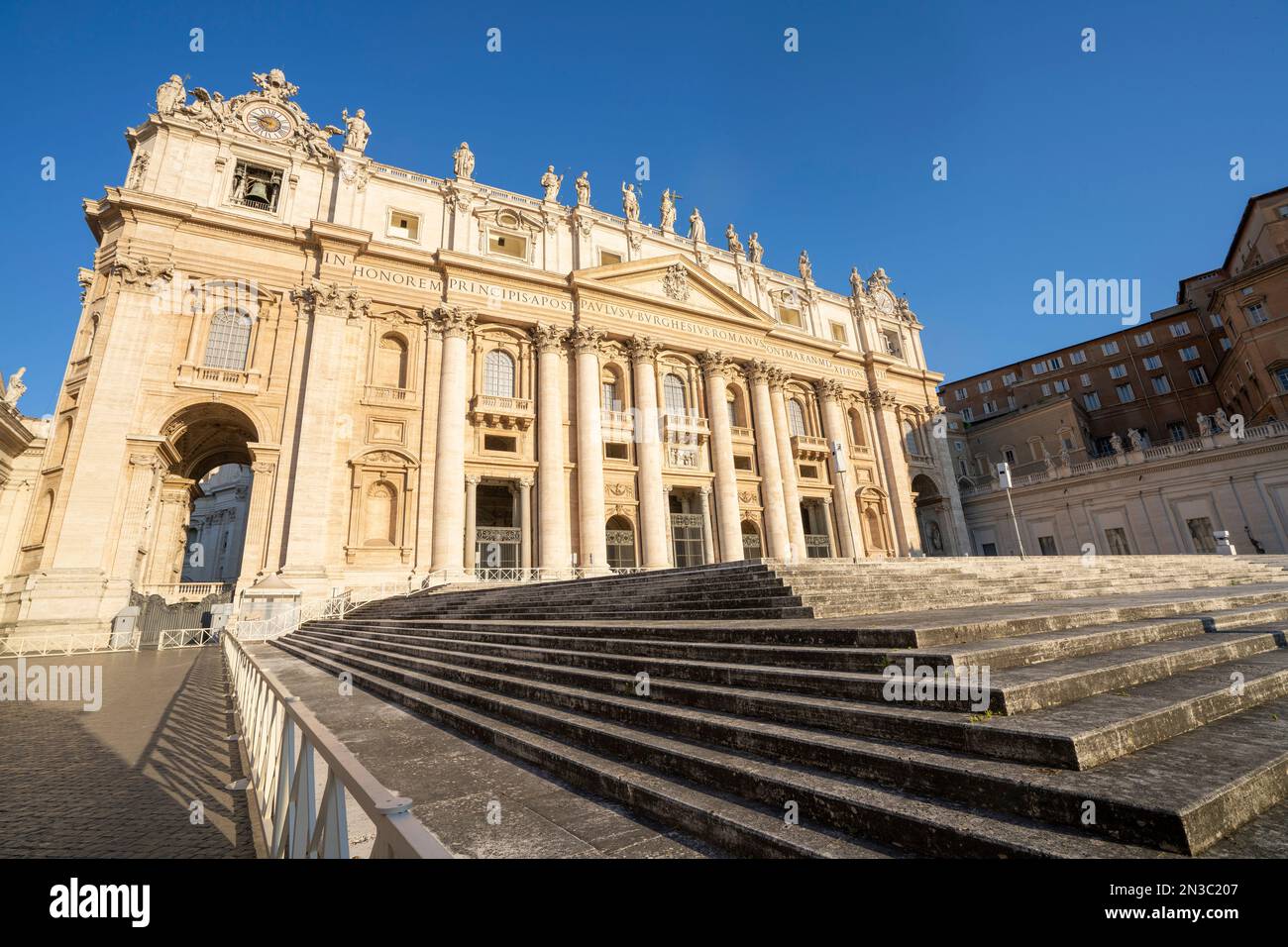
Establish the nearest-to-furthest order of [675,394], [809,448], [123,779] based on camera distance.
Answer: [123,779]
[675,394]
[809,448]

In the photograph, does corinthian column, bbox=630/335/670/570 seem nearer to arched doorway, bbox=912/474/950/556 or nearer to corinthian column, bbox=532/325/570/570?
corinthian column, bbox=532/325/570/570

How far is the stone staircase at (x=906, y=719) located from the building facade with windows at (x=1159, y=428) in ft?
79.6

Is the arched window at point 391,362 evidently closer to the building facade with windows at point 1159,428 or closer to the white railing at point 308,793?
the white railing at point 308,793

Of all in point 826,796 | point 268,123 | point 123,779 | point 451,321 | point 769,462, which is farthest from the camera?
point 769,462

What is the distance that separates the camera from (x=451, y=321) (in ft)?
72.7

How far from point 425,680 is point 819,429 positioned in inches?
1106

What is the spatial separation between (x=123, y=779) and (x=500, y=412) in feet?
59.4

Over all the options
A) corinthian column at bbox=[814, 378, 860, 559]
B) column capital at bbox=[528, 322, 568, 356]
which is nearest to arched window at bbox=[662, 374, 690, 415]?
column capital at bbox=[528, 322, 568, 356]

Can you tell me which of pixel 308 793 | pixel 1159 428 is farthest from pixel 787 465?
pixel 1159 428

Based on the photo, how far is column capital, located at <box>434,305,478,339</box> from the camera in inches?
870

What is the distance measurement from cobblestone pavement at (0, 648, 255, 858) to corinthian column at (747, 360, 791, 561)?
72.6 feet

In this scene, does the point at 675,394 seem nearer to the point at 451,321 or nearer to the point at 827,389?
the point at 827,389
